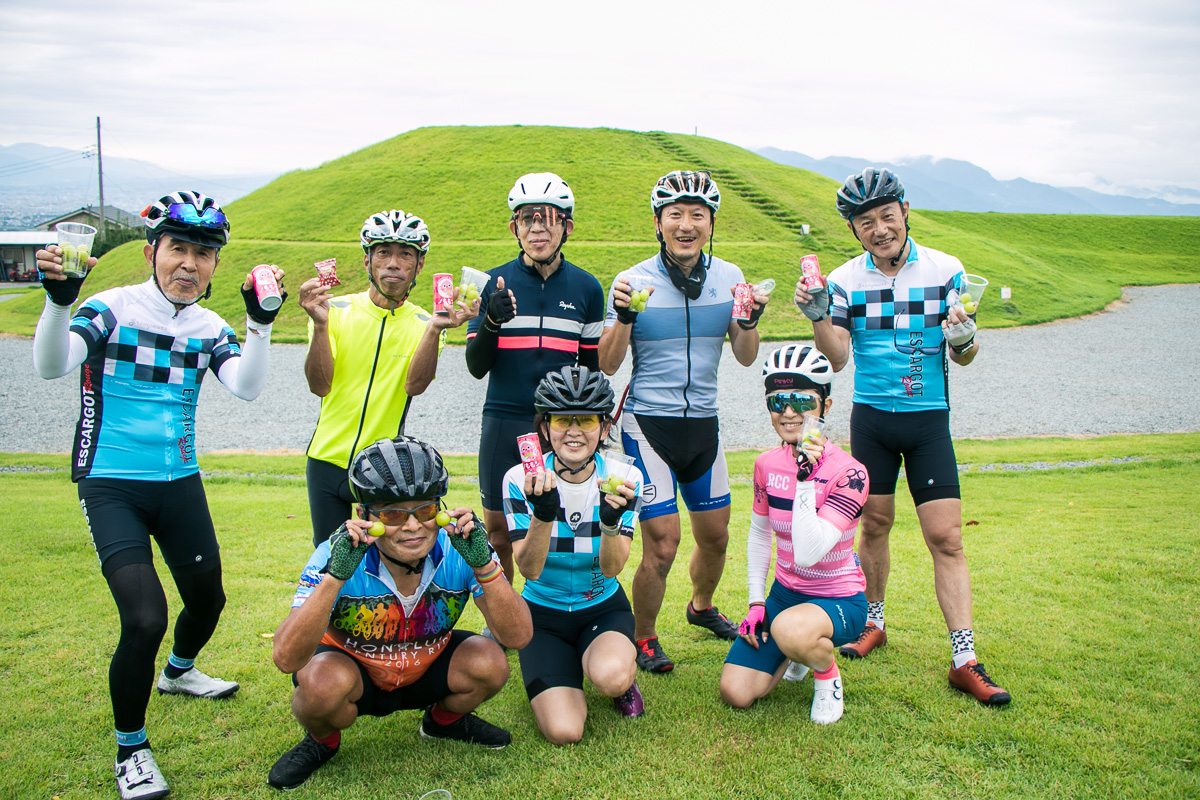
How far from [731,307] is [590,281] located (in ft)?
3.63

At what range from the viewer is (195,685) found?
5.19 metres

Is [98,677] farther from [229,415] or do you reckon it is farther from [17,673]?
[229,415]

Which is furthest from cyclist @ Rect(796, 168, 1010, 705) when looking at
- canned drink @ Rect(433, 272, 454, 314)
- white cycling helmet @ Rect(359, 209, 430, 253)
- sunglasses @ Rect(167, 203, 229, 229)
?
sunglasses @ Rect(167, 203, 229, 229)

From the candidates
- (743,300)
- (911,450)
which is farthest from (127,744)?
(911,450)

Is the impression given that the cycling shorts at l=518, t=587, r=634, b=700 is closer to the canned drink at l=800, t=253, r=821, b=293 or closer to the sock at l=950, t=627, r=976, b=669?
the sock at l=950, t=627, r=976, b=669

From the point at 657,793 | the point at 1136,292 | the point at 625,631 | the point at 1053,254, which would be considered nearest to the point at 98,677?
the point at 625,631

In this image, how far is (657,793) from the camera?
4004 mm

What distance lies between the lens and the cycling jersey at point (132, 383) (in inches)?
173

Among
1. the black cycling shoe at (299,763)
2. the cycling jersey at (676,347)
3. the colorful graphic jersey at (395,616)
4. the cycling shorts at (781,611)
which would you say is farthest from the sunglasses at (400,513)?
the cycling shorts at (781,611)

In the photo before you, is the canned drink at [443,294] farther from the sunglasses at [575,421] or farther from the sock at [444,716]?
the sock at [444,716]

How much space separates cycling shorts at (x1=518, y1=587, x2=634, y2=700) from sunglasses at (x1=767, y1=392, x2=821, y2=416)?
67.1 inches

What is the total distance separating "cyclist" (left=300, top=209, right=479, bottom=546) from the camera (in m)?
5.15

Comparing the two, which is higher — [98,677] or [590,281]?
[590,281]

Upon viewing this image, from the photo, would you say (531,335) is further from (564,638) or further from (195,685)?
(195,685)
